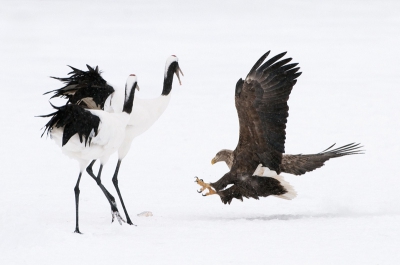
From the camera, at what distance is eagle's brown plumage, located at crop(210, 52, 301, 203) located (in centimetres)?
914

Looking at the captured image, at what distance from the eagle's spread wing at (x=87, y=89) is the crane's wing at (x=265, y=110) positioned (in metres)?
1.72

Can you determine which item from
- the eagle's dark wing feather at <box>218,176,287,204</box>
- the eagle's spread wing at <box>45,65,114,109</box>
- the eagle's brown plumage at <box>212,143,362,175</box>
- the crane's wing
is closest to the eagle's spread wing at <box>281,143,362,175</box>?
the eagle's brown plumage at <box>212,143,362,175</box>

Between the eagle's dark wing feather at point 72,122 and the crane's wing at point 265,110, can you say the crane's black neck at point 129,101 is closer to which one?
the eagle's dark wing feather at point 72,122

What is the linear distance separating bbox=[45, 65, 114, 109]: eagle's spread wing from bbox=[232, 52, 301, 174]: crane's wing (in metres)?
1.72

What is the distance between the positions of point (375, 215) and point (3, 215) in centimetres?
413

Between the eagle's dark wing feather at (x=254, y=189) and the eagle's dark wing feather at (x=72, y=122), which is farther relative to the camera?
the eagle's dark wing feather at (x=254, y=189)

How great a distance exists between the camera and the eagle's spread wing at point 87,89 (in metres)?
9.54

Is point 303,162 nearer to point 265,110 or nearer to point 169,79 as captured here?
point 265,110

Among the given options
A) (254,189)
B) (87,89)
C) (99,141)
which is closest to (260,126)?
(254,189)

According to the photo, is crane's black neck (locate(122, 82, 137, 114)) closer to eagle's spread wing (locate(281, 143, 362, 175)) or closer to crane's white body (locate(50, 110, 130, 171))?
crane's white body (locate(50, 110, 130, 171))

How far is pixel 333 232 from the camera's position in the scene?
314 inches

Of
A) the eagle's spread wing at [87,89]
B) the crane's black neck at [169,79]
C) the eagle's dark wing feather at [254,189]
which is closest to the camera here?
the eagle's dark wing feather at [254,189]

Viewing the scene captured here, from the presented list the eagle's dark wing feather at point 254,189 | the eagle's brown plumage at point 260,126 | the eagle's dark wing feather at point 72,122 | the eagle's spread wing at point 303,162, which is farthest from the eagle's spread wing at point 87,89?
the eagle's spread wing at point 303,162

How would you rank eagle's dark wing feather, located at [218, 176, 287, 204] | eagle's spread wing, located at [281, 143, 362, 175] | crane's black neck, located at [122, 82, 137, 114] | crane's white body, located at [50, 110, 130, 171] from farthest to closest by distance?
eagle's spread wing, located at [281, 143, 362, 175] < eagle's dark wing feather, located at [218, 176, 287, 204] < crane's black neck, located at [122, 82, 137, 114] < crane's white body, located at [50, 110, 130, 171]
